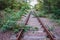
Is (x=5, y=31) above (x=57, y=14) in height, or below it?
above

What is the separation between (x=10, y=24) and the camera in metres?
9.02

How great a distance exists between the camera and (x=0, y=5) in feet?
57.8

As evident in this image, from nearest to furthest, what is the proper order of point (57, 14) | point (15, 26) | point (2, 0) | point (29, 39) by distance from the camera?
point (29, 39)
point (15, 26)
point (57, 14)
point (2, 0)

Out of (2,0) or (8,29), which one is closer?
(8,29)

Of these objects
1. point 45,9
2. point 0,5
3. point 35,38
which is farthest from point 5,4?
point 35,38

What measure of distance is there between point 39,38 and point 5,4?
11.9 meters

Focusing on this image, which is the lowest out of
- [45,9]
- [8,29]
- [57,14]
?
[45,9]

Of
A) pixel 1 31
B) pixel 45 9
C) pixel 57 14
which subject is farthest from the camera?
pixel 45 9

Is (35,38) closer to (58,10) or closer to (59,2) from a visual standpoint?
(58,10)

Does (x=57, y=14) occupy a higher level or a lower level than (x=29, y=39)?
lower

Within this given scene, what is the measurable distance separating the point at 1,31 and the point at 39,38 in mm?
2528

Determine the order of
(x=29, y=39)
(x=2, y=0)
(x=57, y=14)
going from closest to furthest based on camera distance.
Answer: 1. (x=29, y=39)
2. (x=57, y=14)
3. (x=2, y=0)

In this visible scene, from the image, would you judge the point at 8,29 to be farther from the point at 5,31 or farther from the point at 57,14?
the point at 57,14

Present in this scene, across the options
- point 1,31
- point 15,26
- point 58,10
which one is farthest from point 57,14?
point 1,31
